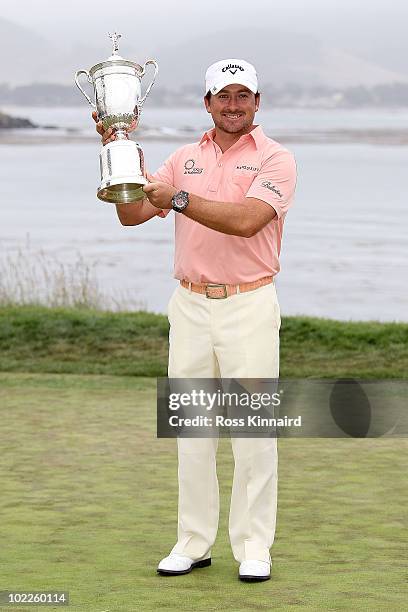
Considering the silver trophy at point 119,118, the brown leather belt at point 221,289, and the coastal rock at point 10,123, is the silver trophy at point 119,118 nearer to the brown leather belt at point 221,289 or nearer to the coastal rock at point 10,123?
the brown leather belt at point 221,289

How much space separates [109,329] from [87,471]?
628 cm

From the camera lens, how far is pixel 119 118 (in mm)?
6293

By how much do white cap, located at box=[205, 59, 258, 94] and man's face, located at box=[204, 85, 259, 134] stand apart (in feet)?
0.10

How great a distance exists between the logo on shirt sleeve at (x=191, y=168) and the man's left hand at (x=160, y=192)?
0.66 ft

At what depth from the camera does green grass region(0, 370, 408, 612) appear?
20.0ft

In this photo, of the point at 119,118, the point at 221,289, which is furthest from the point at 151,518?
the point at 119,118

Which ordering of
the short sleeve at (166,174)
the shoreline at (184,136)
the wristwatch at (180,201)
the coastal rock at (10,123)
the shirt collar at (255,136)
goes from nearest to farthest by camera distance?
the wristwatch at (180,201)
the shirt collar at (255,136)
the short sleeve at (166,174)
the shoreline at (184,136)
the coastal rock at (10,123)

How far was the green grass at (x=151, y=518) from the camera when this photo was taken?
610 centimetres

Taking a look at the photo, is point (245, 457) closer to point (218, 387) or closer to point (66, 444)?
point (218, 387)

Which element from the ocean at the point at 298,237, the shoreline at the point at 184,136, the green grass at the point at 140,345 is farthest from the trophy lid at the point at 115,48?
the shoreline at the point at 184,136

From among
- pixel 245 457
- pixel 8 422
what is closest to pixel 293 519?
pixel 245 457
